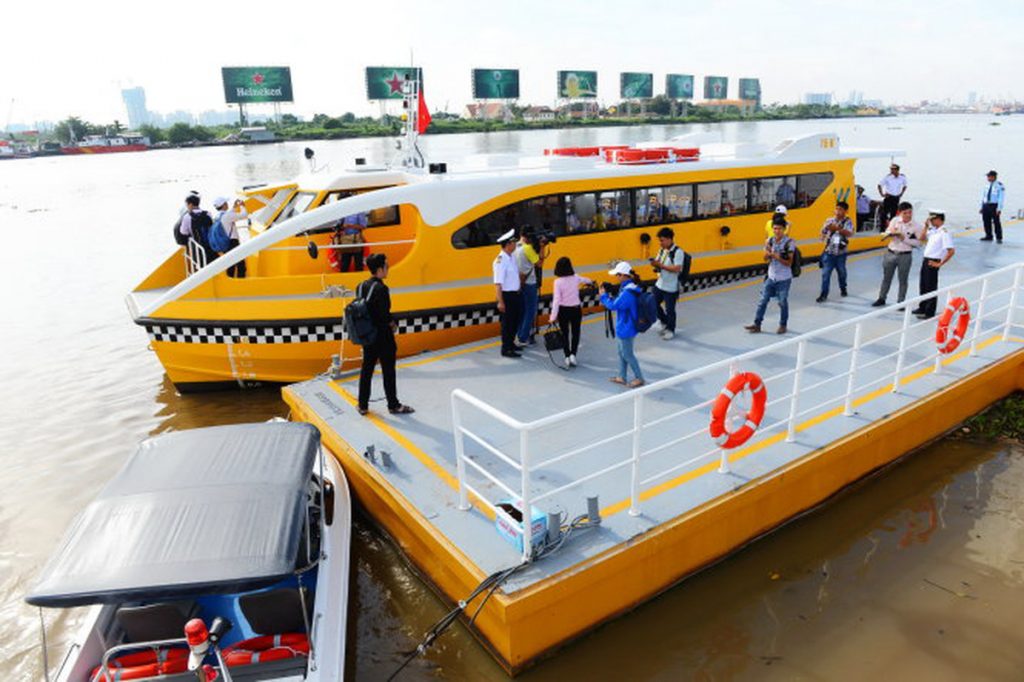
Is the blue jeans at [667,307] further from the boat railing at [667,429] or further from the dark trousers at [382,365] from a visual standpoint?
the dark trousers at [382,365]

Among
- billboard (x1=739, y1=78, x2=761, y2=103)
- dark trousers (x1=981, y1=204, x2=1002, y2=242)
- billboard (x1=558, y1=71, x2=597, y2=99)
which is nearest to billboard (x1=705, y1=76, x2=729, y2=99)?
billboard (x1=739, y1=78, x2=761, y2=103)

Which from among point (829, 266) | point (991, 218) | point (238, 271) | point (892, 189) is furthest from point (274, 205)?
point (991, 218)

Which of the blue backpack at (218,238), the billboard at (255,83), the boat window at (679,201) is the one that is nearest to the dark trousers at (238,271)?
the blue backpack at (218,238)

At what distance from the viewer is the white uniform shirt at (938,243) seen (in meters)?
8.50

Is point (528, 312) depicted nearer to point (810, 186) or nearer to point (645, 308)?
point (645, 308)

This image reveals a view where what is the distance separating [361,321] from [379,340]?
0.30 metres

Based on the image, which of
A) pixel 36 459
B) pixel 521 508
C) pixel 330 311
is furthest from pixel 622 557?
pixel 36 459

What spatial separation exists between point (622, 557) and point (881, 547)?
281cm

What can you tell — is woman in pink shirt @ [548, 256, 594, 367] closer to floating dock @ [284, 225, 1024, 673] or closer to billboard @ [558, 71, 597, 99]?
floating dock @ [284, 225, 1024, 673]

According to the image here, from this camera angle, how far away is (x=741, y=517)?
5422 millimetres

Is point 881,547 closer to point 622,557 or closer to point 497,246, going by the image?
point 622,557

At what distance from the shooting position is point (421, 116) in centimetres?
1151

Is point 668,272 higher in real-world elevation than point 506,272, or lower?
lower

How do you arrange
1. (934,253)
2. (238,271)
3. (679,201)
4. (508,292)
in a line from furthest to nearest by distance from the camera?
1. (679,201)
2. (238,271)
3. (934,253)
4. (508,292)
